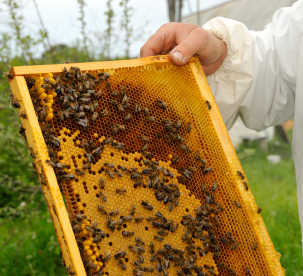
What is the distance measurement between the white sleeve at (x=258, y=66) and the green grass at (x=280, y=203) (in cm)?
245

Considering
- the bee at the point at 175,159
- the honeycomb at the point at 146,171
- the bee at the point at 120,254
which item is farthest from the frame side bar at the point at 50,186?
the bee at the point at 175,159

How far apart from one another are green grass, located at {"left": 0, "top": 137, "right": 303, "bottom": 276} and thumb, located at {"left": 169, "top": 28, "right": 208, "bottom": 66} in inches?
75.8

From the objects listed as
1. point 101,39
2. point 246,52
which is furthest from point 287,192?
point 101,39

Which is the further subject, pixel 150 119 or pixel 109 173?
pixel 150 119

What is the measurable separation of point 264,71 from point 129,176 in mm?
1847

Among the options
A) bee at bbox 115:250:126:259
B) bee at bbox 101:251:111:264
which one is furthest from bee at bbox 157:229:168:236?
bee at bbox 101:251:111:264

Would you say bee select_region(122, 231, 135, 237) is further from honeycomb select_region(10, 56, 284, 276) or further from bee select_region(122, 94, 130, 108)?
bee select_region(122, 94, 130, 108)

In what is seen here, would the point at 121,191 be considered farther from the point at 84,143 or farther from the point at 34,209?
the point at 34,209

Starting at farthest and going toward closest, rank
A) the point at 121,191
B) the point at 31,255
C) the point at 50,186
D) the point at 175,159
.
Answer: the point at 31,255 → the point at 175,159 → the point at 121,191 → the point at 50,186

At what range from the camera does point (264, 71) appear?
290 cm

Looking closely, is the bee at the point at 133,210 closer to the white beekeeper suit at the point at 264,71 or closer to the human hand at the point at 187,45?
the human hand at the point at 187,45

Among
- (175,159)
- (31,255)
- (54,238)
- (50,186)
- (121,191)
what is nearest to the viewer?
(50,186)

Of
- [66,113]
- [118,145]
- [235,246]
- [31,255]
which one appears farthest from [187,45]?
[31,255]

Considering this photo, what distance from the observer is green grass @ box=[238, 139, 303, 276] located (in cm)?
440
